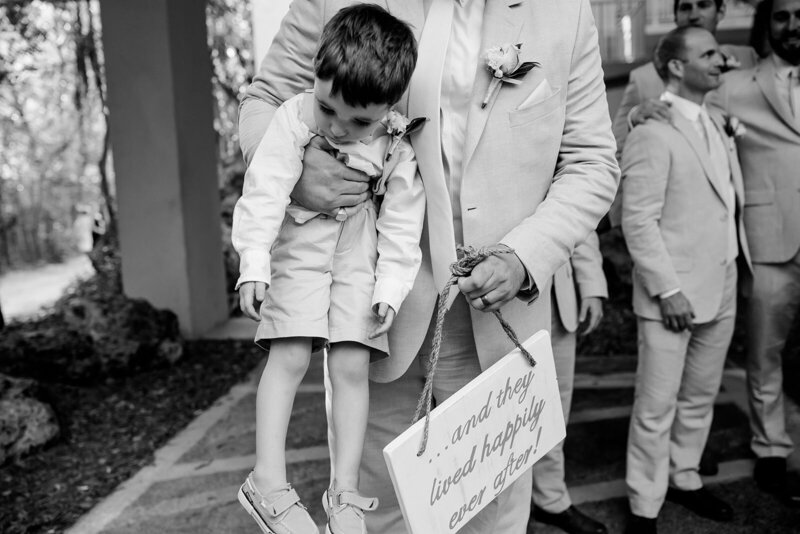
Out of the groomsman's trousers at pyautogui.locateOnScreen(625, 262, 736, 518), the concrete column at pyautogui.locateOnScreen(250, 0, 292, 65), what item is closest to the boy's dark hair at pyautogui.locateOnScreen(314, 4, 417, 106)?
the groomsman's trousers at pyautogui.locateOnScreen(625, 262, 736, 518)

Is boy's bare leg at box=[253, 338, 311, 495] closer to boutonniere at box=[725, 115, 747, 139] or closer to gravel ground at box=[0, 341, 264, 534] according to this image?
gravel ground at box=[0, 341, 264, 534]

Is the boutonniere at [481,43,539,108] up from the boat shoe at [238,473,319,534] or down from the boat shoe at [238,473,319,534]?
up

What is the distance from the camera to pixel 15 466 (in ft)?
13.6

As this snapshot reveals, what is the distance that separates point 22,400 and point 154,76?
3.01 meters

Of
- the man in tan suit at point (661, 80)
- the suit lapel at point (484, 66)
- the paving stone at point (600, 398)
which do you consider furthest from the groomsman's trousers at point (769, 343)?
the suit lapel at point (484, 66)

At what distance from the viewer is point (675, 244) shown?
3115 mm

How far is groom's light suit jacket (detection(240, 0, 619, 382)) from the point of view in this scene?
1888 millimetres

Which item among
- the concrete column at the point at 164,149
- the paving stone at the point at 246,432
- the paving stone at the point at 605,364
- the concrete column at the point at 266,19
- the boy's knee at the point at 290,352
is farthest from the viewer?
the concrete column at the point at 164,149

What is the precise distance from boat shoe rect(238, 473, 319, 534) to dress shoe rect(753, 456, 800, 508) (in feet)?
8.61

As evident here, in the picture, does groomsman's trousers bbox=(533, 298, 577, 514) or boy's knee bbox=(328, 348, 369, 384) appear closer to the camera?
boy's knee bbox=(328, 348, 369, 384)

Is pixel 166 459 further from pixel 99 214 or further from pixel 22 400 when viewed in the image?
pixel 99 214

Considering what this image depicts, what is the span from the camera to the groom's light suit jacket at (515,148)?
74.3 inches

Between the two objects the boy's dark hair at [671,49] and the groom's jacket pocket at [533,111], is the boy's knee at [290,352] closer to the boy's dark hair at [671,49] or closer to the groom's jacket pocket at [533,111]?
the groom's jacket pocket at [533,111]

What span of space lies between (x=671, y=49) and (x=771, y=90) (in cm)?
64
